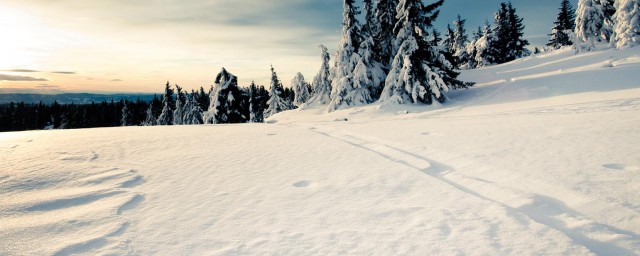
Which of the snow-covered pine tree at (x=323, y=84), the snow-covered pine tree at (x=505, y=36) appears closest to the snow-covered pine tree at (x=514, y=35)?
the snow-covered pine tree at (x=505, y=36)

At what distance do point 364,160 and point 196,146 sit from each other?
4398mm

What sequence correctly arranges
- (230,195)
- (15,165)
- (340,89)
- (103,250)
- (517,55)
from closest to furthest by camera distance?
1. (103,250)
2. (230,195)
3. (15,165)
4. (340,89)
5. (517,55)

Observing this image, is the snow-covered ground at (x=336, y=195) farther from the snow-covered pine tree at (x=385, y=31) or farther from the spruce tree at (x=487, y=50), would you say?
the spruce tree at (x=487, y=50)

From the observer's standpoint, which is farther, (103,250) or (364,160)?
(364,160)

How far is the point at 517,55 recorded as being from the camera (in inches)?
2068

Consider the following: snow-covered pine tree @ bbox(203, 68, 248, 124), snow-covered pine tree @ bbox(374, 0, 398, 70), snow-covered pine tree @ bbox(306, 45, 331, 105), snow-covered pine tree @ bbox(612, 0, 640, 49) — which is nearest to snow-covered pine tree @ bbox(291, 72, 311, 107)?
snow-covered pine tree @ bbox(306, 45, 331, 105)

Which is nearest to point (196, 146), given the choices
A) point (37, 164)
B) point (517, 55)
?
point (37, 164)

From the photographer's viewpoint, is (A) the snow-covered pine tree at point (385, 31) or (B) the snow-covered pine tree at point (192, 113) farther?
(B) the snow-covered pine tree at point (192, 113)

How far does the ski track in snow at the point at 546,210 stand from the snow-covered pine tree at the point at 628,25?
106ft

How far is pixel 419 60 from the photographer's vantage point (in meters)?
20.7

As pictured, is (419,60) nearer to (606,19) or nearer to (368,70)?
(368,70)

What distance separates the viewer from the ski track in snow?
102 inches

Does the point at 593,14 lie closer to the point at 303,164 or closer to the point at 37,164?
A: the point at 303,164

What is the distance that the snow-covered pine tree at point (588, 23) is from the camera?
30.4 metres
